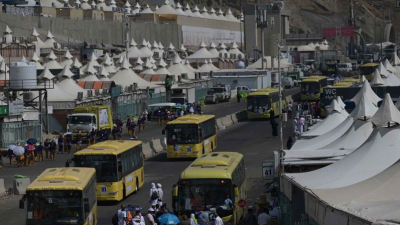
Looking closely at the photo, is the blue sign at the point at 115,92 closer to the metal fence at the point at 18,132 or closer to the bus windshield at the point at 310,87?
the metal fence at the point at 18,132

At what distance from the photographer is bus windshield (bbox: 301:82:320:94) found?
79062mm

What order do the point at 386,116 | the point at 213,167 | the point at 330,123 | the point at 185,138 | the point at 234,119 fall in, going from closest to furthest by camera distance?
1. the point at 386,116
2. the point at 213,167
3. the point at 330,123
4. the point at 185,138
5. the point at 234,119

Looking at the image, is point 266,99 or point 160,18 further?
point 160,18

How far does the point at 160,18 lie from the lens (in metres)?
152

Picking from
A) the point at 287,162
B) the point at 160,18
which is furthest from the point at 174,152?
the point at 160,18

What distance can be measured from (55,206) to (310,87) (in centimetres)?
5473

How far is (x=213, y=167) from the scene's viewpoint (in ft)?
95.0

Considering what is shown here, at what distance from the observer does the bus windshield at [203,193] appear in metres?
27.7

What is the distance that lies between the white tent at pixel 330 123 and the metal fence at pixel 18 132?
16.8 meters

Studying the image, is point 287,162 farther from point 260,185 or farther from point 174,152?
point 174,152

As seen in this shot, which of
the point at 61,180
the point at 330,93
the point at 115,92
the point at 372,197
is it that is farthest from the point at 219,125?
the point at 372,197

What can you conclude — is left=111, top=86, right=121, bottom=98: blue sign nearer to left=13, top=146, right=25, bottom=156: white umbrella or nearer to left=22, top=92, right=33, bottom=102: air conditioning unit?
left=22, top=92, right=33, bottom=102: air conditioning unit

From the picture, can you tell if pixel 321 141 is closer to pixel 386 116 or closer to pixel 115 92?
pixel 386 116

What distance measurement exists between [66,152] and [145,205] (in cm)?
1841
